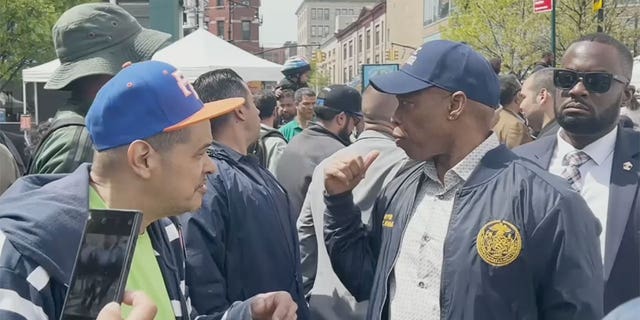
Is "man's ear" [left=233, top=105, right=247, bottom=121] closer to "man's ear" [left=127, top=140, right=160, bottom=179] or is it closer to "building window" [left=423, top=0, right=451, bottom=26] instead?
"man's ear" [left=127, top=140, right=160, bottom=179]

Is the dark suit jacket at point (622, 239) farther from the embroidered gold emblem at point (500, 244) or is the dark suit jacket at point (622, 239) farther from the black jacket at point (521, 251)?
the embroidered gold emblem at point (500, 244)

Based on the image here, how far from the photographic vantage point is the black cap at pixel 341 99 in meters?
5.62

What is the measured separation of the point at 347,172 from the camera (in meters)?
3.08

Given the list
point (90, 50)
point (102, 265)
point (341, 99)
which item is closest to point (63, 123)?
point (90, 50)

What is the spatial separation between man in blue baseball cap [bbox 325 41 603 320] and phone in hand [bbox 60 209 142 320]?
139 cm

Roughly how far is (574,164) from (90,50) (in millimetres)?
2483

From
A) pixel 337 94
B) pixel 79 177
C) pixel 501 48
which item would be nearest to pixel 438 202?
pixel 79 177

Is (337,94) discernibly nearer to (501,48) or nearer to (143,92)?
(143,92)

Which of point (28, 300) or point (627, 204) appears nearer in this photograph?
point (28, 300)

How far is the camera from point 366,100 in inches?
184

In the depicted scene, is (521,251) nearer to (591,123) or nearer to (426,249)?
(426,249)

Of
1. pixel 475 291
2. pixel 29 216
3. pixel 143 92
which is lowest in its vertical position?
pixel 475 291

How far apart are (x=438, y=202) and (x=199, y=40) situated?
7.07 metres

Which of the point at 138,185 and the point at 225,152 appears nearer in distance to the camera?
the point at 138,185
